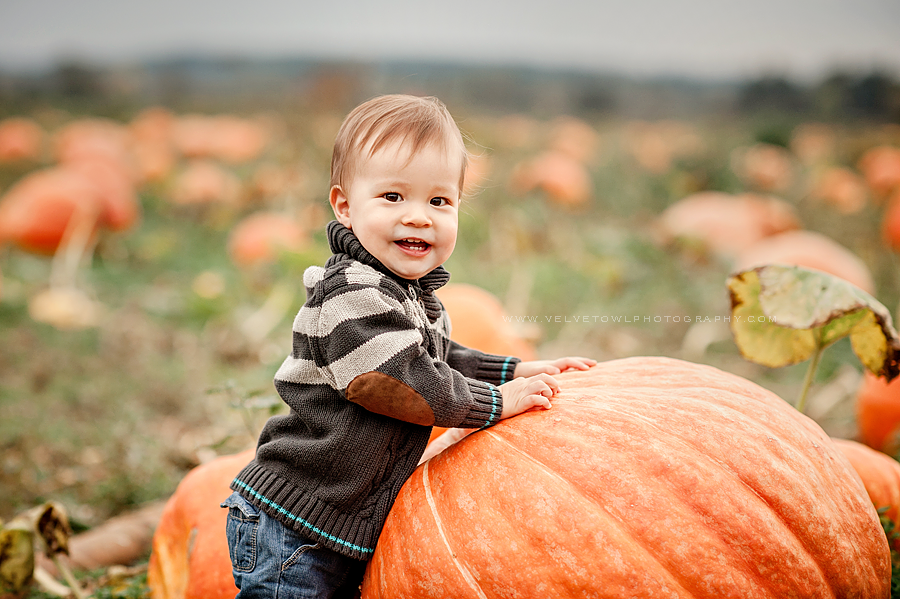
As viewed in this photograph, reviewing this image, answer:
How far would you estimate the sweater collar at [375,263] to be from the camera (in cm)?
166

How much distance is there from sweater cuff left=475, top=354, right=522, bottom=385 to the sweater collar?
291 millimetres

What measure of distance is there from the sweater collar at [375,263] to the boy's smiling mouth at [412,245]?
3.0 inches

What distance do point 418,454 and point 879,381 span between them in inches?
99.7

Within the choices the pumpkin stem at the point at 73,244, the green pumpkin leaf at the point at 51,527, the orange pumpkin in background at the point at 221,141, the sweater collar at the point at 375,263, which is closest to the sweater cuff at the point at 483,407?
the sweater collar at the point at 375,263

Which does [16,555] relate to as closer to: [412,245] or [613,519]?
[412,245]

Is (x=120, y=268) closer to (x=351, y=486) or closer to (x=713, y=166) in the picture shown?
(x=351, y=486)

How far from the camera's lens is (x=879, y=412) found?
3006mm

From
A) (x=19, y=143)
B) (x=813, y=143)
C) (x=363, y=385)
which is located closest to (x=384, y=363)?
(x=363, y=385)

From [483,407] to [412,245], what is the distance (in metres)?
0.46

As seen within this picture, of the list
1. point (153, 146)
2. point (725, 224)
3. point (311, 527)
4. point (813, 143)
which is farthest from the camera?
point (813, 143)

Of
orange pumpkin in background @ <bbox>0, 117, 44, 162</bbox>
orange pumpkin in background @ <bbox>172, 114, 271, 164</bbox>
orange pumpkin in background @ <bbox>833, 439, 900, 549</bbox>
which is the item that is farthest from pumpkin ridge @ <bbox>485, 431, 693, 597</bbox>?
orange pumpkin in background @ <bbox>0, 117, 44, 162</bbox>

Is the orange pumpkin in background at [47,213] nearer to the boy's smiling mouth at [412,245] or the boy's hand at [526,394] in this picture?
the boy's smiling mouth at [412,245]

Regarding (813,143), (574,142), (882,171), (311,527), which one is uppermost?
(813,143)

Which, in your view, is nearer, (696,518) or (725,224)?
(696,518)
